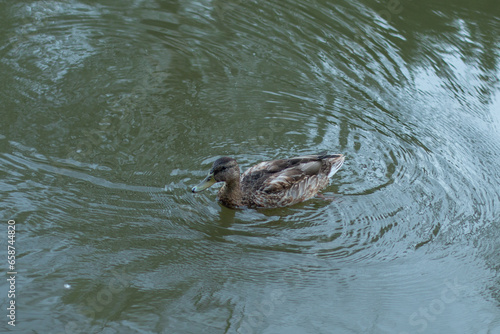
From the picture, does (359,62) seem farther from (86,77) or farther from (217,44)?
(86,77)

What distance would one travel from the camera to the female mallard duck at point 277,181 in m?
7.64

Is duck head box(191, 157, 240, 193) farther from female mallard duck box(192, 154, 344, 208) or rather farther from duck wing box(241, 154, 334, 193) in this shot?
duck wing box(241, 154, 334, 193)

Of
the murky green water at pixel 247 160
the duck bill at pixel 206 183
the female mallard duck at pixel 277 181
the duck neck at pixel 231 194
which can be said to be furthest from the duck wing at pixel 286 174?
the duck bill at pixel 206 183

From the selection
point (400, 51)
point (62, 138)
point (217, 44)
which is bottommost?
point (62, 138)

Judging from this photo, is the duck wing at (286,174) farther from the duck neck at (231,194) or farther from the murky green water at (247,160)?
the murky green water at (247,160)

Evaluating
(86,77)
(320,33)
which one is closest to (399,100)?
(320,33)

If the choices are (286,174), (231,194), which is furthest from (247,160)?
(231,194)

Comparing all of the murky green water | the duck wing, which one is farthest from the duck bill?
the duck wing

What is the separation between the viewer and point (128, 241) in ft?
21.7

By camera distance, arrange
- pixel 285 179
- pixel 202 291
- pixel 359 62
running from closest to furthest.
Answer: pixel 202 291 → pixel 285 179 → pixel 359 62

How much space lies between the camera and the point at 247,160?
27.6 ft

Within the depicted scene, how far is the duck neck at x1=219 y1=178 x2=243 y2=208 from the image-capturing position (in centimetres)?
759

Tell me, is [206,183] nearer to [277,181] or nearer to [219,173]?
[219,173]

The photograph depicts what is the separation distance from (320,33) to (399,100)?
221cm
